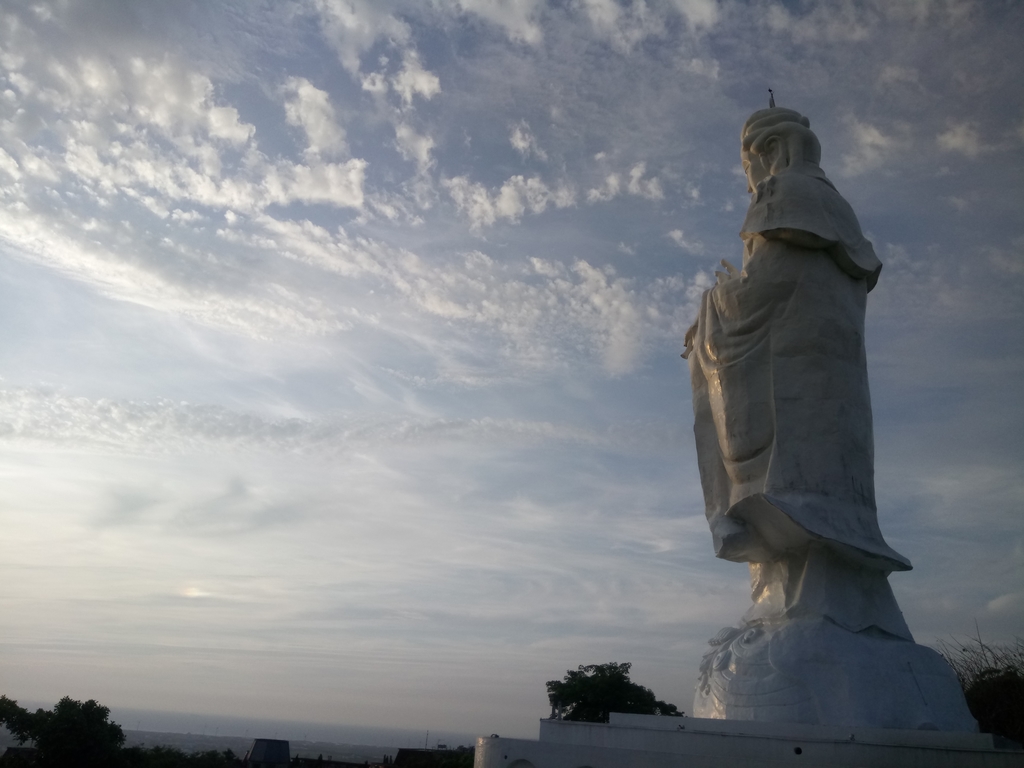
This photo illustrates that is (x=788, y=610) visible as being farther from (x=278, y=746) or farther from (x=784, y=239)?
(x=278, y=746)

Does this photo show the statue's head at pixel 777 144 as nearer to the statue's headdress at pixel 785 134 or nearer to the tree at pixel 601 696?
the statue's headdress at pixel 785 134

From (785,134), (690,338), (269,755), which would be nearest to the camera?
(785,134)

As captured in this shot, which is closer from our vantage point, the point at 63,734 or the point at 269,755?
the point at 63,734

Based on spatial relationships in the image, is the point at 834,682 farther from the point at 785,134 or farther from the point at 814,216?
the point at 785,134

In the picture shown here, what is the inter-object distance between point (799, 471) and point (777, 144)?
524 centimetres

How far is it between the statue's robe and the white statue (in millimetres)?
19

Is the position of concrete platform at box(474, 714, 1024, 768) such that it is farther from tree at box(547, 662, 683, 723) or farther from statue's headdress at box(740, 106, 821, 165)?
tree at box(547, 662, 683, 723)

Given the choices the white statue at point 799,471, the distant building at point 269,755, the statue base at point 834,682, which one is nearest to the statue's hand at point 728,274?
the white statue at point 799,471

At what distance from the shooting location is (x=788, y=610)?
10359 mm

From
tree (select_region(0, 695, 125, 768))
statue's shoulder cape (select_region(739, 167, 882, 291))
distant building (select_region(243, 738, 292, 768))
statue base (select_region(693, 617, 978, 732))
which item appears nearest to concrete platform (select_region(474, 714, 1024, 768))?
statue base (select_region(693, 617, 978, 732))

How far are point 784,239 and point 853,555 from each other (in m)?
4.39

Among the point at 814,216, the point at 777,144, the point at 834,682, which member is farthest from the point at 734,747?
the point at 777,144

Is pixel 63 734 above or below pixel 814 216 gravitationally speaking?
below

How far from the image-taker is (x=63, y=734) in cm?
1906
